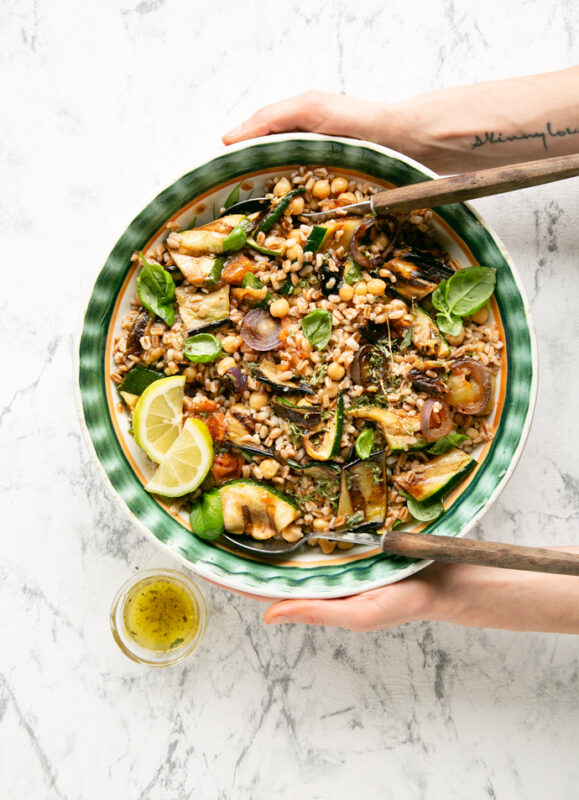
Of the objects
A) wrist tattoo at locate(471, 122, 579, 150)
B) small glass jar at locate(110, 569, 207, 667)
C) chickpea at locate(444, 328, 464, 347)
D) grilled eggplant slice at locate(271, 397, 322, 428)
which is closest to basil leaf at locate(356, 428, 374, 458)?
grilled eggplant slice at locate(271, 397, 322, 428)

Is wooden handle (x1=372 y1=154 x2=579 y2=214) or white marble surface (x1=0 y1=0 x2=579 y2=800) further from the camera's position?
white marble surface (x1=0 y1=0 x2=579 y2=800)

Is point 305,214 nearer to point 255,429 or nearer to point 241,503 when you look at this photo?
point 255,429

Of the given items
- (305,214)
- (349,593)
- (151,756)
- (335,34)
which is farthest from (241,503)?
(335,34)

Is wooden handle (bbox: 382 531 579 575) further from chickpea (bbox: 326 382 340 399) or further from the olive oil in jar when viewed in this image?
the olive oil in jar

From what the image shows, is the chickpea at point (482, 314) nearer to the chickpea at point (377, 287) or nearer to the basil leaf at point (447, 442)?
the chickpea at point (377, 287)

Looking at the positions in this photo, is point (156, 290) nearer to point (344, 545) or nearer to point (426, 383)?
point (426, 383)

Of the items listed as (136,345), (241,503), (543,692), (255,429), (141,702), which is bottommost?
(543,692)

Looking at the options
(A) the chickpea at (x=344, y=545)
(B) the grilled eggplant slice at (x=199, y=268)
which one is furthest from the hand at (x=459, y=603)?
(B) the grilled eggplant slice at (x=199, y=268)
